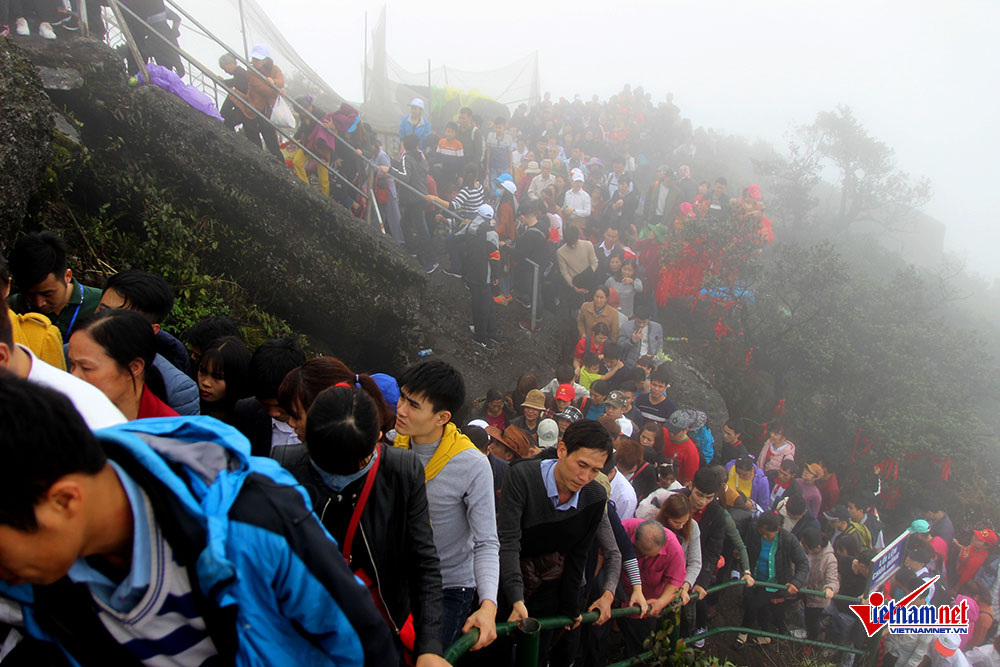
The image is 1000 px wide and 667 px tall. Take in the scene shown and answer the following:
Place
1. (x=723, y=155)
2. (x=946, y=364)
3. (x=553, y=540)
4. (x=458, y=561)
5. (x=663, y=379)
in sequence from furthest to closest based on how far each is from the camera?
(x=723, y=155), (x=946, y=364), (x=663, y=379), (x=553, y=540), (x=458, y=561)

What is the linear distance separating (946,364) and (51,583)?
15.7m

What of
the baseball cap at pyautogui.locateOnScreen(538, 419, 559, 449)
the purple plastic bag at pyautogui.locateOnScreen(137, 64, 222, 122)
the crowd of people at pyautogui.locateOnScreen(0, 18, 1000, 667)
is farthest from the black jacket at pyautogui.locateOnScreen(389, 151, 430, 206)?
the baseball cap at pyautogui.locateOnScreen(538, 419, 559, 449)

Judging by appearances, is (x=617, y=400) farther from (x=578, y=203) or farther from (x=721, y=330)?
(x=721, y=330)

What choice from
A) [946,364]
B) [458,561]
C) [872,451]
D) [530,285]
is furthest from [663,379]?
[946,364]

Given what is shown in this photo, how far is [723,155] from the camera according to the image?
30188 mm

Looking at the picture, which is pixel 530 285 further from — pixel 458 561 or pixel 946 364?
pixel 946 364

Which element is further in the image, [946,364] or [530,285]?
[946,364]

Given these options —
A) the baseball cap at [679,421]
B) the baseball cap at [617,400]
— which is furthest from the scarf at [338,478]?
the baseball cap at [679,421]

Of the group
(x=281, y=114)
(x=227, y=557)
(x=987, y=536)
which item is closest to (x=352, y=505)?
(x=227, y=557)

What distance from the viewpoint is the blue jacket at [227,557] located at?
1227mm

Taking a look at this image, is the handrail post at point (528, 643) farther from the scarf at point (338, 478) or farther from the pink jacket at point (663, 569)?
the pink jacket at point (663, 569)

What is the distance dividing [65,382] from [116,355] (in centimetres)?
92

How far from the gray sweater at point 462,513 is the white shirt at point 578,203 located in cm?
1017


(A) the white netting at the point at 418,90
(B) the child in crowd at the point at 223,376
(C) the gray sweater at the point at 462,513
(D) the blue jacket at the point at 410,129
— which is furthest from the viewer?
(A) the white netting at the point at 418,90
